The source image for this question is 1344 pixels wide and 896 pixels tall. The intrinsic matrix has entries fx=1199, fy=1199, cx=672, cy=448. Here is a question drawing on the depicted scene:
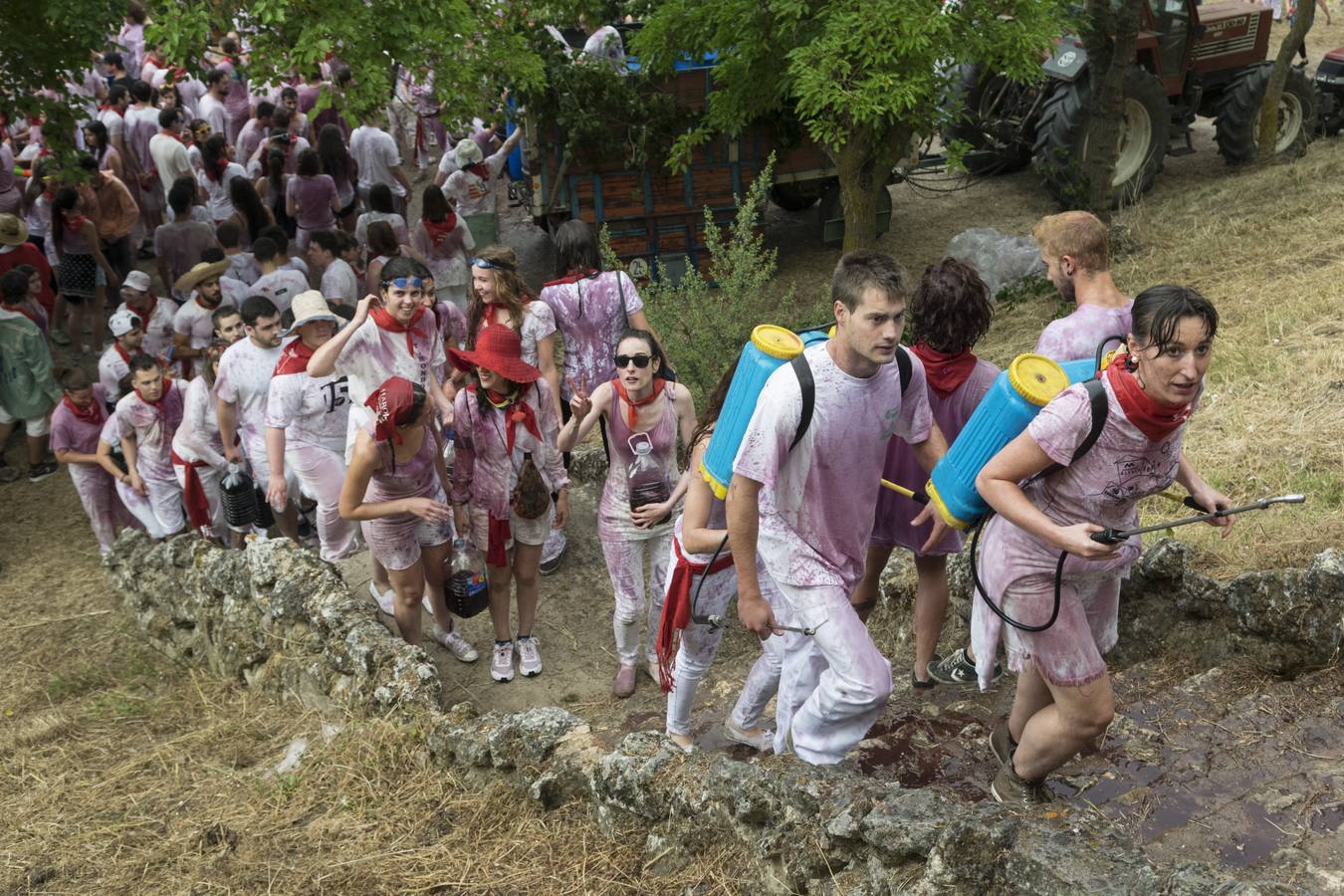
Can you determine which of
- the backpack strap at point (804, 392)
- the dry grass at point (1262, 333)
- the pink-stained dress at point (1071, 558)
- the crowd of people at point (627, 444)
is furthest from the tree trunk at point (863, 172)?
the pink-stained dress at point (1071, 558)

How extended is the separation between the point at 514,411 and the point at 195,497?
2.57 metres

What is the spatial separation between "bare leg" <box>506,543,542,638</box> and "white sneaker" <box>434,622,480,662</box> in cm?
28

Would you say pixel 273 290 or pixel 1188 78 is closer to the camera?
pixel 273 290

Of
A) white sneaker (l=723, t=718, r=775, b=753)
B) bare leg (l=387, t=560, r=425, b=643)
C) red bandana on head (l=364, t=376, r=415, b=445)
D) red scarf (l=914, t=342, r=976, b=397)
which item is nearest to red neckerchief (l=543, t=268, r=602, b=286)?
red bandana on head (l=364, t=376, r=415, b=445)

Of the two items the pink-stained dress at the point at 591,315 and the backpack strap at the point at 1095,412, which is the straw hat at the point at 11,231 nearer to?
the pink-stained dress at the point at 591,315

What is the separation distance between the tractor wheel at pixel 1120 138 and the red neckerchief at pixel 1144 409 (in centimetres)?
860

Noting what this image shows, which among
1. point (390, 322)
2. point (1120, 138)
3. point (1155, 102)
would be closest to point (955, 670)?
point (390, 322)

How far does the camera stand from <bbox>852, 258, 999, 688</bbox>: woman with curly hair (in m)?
3.92

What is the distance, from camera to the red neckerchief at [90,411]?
7148 millimetres

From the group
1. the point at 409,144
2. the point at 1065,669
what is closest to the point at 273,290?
the point at 1065,669

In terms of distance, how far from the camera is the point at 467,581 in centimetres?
512

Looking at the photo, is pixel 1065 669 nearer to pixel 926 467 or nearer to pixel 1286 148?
pixel 926 467

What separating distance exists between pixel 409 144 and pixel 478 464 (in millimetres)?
10857

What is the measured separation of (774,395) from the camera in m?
3.23
